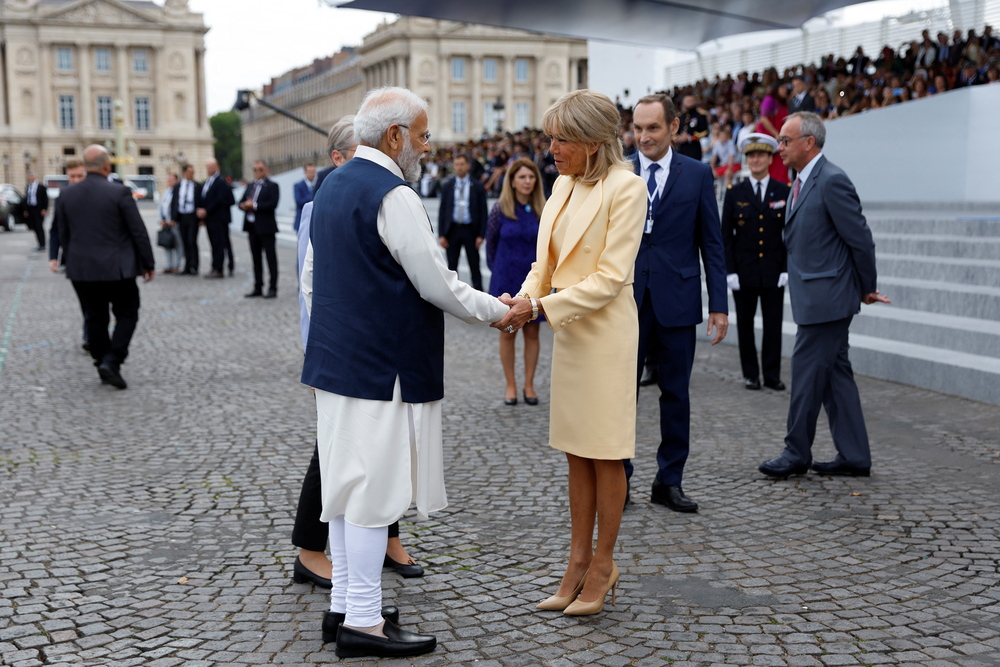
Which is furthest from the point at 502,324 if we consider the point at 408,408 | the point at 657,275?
the point at 657,275

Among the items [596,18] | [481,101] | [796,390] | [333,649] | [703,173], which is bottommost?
[333,649]

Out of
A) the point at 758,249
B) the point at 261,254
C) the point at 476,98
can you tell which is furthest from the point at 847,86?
the point at 476,98

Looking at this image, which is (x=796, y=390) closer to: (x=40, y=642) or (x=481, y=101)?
(x=40, y=642)

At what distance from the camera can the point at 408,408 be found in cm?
343

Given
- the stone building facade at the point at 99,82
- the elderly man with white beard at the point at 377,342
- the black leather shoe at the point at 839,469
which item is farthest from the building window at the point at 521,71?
the elderly man with white beard at the point at 377,342

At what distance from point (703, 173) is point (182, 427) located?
4.14m

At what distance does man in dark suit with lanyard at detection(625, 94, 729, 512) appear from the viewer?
5059mm

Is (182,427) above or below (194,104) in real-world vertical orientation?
below

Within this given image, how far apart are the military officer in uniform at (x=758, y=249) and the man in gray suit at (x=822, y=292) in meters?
2.53

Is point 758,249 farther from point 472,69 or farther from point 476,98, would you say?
point 472,69

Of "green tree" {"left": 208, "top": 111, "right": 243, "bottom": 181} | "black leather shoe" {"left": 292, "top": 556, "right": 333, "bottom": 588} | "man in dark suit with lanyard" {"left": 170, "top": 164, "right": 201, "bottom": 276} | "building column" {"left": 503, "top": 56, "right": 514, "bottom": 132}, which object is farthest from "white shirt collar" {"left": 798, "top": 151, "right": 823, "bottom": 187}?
"green tree" {"left": 208, "top": 111, "right": 243, "bottom": 181}

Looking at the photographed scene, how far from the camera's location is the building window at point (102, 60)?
354ft

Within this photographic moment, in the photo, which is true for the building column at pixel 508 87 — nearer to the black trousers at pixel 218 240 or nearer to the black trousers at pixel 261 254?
the black trousers at pixel 218 240

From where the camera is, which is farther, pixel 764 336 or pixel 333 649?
pixel 764 336
